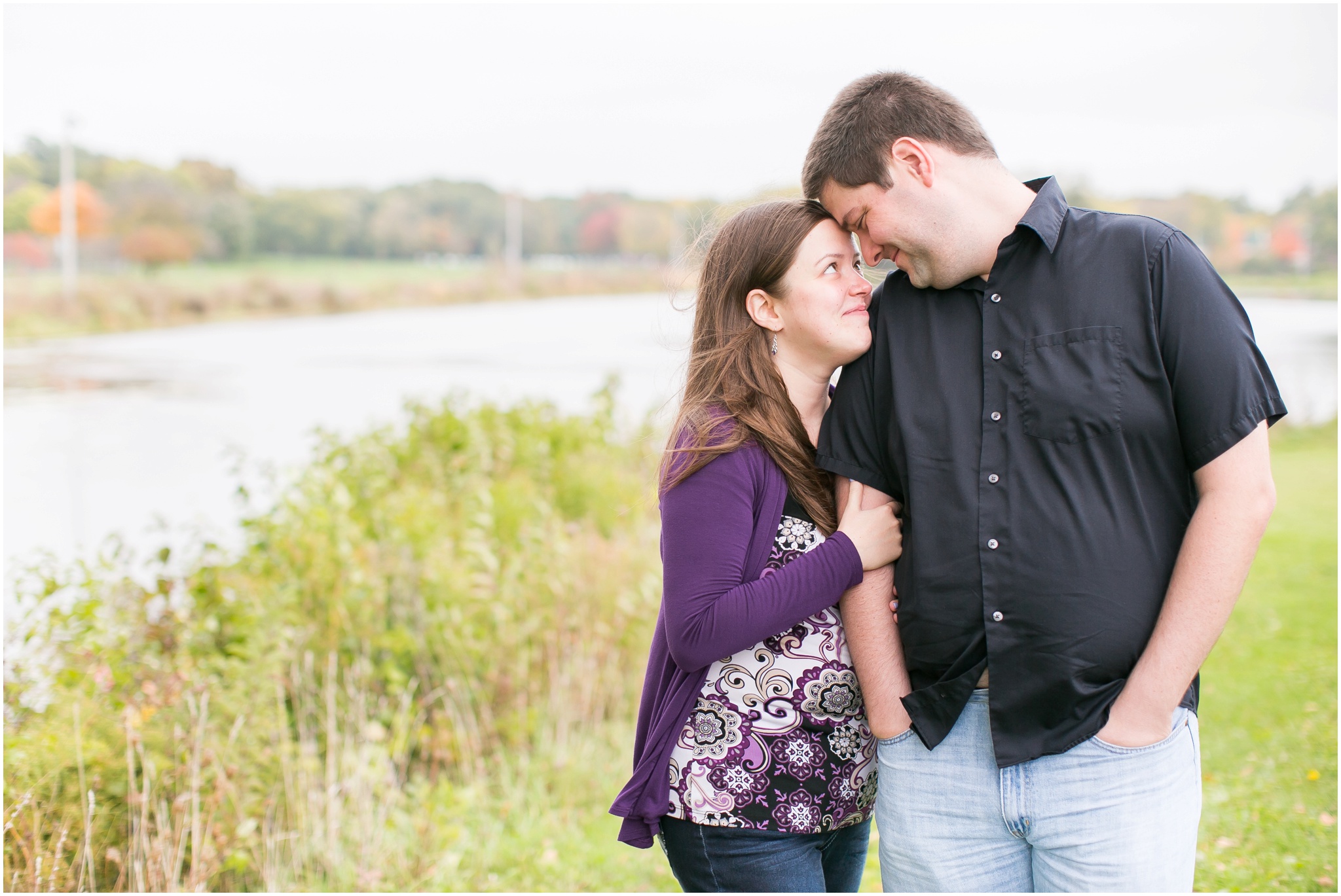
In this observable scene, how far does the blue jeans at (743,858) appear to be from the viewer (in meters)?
1.87

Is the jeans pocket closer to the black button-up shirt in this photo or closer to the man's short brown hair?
the black button-up shirt

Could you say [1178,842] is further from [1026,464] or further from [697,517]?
[697,517]

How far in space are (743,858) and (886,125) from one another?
140 centimetres

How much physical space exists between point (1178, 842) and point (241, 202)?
14549mm

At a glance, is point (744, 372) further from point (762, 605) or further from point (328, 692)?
point (328, 692)

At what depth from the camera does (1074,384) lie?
168 cm

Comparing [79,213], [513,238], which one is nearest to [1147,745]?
[79,213]

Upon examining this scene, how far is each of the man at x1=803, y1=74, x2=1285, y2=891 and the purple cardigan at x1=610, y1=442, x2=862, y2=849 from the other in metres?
0.12

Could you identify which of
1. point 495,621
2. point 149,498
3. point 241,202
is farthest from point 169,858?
point 241,202

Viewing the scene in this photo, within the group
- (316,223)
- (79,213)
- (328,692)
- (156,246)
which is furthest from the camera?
(316,223)

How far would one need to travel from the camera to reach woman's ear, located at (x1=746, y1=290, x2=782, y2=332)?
2.00 meters

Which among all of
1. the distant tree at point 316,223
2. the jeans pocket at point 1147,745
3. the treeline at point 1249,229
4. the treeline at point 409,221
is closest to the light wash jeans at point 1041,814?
the jeans pocket at point 1147,745

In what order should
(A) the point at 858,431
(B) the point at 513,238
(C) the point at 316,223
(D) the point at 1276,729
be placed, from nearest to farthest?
(A) the point at 858,431
(D) the point at 1276,729
(C) the point at 316,223
(B) the point at 513,238

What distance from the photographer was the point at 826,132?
193 cm
